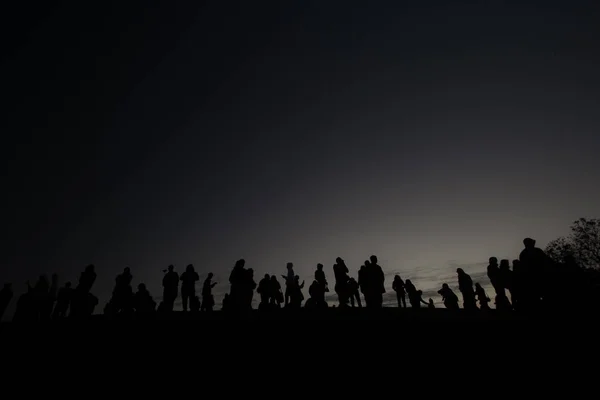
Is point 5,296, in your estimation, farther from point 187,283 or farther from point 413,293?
point 413,293

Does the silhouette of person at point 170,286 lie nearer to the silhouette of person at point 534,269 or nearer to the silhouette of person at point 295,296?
the silhouette of person at point 295,296

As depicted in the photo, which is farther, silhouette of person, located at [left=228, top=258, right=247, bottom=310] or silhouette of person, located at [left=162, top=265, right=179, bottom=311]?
silhouette of person, located at [left=162, top=265, right=179, bottom=311]

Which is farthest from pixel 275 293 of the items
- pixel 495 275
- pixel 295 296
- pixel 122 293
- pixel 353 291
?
pixel 495 275

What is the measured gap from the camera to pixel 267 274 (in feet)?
58.2

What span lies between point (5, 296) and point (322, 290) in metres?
13.5

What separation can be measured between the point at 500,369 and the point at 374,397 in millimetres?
3046

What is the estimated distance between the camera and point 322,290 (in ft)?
55.0

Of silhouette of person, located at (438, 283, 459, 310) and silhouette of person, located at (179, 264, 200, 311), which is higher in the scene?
silhouette of person, located at (179, 264, 200, 311)

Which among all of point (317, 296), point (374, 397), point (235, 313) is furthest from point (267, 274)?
point (374, 397)

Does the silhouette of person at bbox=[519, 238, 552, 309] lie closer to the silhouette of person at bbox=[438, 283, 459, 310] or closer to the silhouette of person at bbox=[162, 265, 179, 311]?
the silhouette of person at bbox=[438, 283, 459, 310]

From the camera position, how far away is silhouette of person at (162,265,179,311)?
51.5 feet

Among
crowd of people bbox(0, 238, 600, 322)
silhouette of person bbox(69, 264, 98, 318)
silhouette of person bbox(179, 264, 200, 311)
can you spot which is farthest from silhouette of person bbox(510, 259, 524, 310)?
silhouette of person bbox(69, 264, 98, 318)

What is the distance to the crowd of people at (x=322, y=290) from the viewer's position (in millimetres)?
9172

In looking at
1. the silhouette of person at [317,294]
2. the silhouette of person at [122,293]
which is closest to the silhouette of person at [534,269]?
the silhouette of person at [317,294]
